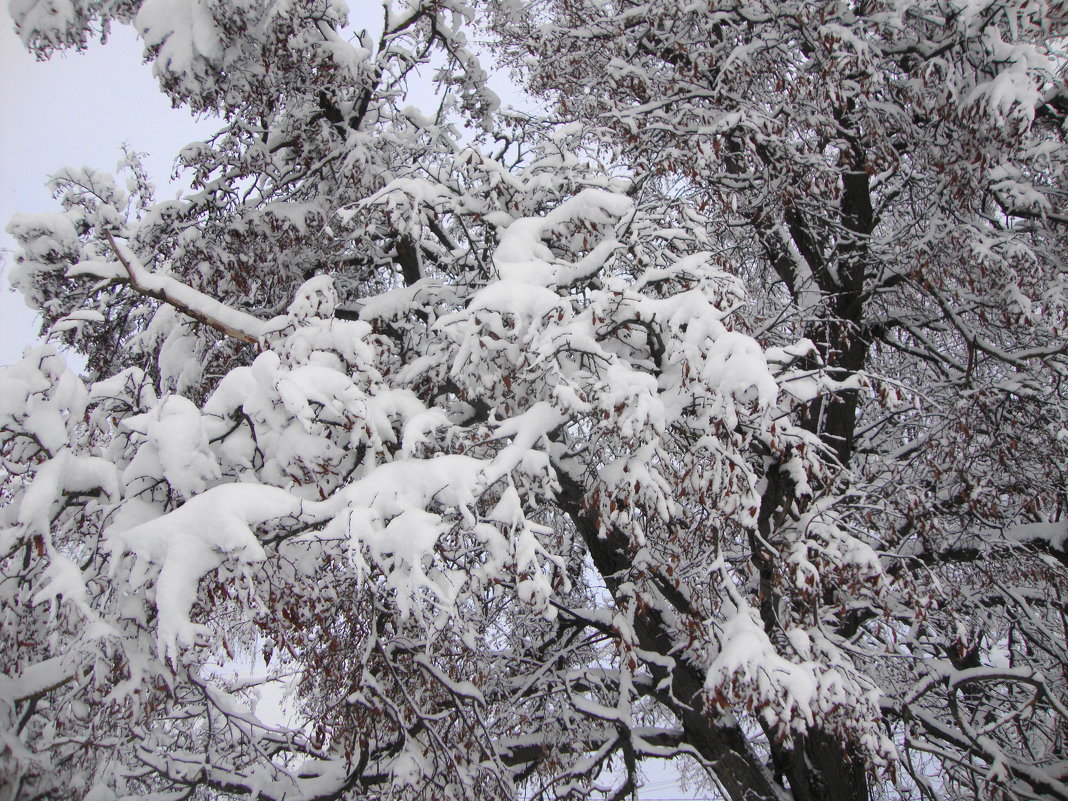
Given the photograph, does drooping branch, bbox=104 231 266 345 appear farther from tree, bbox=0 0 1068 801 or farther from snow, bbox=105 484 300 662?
snow, bbox=105 484 300 662

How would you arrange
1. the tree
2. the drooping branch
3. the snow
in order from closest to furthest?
the snow
the tree
the drooping branch

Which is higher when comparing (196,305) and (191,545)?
(196,305)

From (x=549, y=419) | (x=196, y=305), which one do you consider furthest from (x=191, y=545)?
(x=196, y=305)

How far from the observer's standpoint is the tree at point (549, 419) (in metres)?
3.52

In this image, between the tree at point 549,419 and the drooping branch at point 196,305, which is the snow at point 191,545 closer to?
the tree at point 549,419

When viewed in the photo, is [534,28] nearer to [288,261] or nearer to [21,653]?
[288,261]

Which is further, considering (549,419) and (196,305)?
(196,305)

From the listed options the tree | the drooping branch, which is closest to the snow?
the tree

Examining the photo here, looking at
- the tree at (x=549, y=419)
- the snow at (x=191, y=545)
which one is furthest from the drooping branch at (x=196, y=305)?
the snow at (x=191, y=545)

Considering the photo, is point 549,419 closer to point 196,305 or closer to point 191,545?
point 191,545

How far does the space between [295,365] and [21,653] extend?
223 centimetres

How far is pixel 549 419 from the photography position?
12.9 feet

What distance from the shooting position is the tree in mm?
3523

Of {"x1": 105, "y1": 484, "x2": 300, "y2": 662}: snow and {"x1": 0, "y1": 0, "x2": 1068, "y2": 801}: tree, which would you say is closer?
{"x1": 105, "y1": 484, "x2": 300, "y2": 662}: snow
